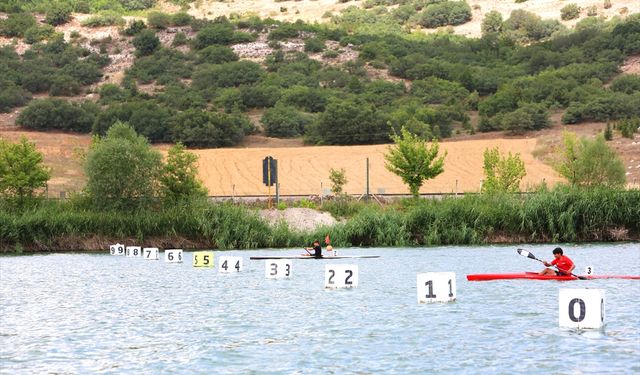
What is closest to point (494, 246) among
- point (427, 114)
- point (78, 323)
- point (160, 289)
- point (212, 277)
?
point (212, 277)

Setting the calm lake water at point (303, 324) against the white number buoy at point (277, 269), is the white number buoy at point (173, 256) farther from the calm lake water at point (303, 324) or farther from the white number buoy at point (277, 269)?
the white number buoy at point (277, 269)

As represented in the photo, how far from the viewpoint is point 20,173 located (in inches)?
3036

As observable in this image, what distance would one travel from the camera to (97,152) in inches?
2879

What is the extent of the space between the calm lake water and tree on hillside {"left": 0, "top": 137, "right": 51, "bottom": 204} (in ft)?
82.1

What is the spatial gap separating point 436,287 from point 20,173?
4800 cm

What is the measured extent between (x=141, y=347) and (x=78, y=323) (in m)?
A: 5.65

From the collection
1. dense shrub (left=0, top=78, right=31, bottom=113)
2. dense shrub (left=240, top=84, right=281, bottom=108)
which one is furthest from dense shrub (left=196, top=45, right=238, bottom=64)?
dense shrub (left=0, top=78, right=31, bottom=113)

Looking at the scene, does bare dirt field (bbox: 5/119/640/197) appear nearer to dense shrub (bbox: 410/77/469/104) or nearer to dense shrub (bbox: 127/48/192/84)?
dense shrub (bbox: 410/77/469/104)

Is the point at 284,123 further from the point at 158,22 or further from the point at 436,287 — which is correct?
the point at 436,287

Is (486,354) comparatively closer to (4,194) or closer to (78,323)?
(78,323)

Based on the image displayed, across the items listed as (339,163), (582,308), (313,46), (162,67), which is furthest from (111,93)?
(582,308)

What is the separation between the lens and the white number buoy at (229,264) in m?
50.5

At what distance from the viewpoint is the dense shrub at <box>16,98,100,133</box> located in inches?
5182

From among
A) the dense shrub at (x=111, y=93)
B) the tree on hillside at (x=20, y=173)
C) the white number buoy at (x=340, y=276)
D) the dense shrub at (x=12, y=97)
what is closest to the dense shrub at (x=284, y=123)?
the dense shrub at (x=111, y=93)
